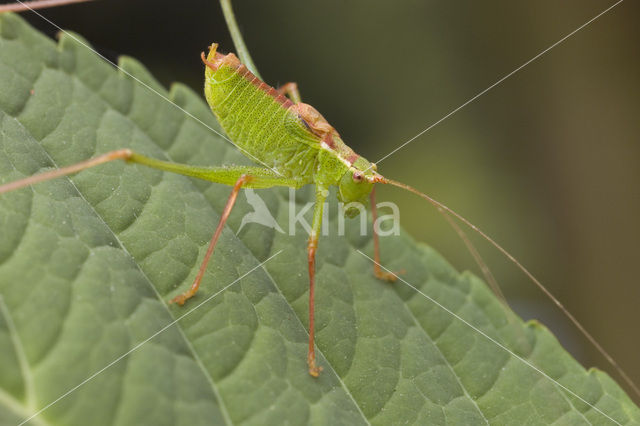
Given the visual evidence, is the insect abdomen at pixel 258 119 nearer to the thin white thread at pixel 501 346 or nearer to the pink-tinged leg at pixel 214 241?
the pink-tinged leg at pixel 214 241

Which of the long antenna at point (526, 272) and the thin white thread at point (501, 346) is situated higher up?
the long antenna at point (526, 272)

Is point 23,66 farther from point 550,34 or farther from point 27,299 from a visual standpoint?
point 550,34

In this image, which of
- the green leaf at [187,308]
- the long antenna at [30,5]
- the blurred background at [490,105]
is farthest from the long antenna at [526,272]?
the blurred background at [490,105]

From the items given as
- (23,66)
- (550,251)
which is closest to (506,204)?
(550,251)

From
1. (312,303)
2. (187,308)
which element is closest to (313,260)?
(312,303)

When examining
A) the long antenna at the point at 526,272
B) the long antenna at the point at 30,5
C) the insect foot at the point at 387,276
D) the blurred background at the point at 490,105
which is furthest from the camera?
the blurred background at the point at 490,105

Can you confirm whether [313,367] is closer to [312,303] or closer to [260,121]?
[312,303]
